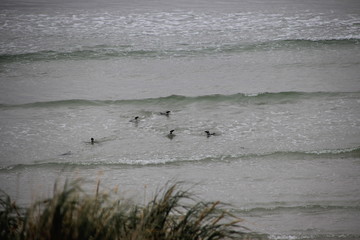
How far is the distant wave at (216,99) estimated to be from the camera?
10.3m

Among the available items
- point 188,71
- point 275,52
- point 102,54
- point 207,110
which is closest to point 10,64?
point 102,54

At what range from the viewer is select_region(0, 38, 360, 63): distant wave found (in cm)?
1315

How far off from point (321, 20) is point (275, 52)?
3151mm

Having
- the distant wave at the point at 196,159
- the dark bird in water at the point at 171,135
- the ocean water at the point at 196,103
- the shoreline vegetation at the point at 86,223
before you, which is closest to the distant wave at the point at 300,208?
the ocean water at the point at 196,103

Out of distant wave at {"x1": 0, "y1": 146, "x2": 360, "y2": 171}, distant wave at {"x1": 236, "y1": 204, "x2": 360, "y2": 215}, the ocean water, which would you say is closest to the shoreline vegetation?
the ocean water

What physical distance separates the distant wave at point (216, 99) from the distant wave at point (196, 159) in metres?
2.47

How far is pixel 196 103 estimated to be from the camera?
1034 cm

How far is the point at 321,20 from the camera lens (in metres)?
15.5

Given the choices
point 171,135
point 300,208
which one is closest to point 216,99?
point 171,135

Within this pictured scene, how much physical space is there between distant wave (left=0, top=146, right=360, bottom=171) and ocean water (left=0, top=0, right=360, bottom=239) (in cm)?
3

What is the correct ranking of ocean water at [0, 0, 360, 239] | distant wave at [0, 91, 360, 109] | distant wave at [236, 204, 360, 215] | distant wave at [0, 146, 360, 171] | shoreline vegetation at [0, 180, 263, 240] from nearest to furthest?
1. shoreline vegetation at [0, 180, 263, 240]
2. distant wave at [236, 204, 360, 215]
3. ocean water at [0, 0, 360, 239]
4. distant wave at [0, 146, 360, 171]
5. distant wave at [0, 91, 360, 109]

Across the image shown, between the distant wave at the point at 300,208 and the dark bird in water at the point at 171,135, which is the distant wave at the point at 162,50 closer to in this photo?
the dark bird in water at the point at 171,135

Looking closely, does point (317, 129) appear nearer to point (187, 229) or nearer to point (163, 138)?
point (163, 138)

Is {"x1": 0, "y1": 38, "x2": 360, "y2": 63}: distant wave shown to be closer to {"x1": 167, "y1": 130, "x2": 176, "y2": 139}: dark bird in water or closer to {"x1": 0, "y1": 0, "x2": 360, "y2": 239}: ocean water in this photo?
{"x1": 0, "y1": 0, "x2": 360, "y2": 239}: ocean water
